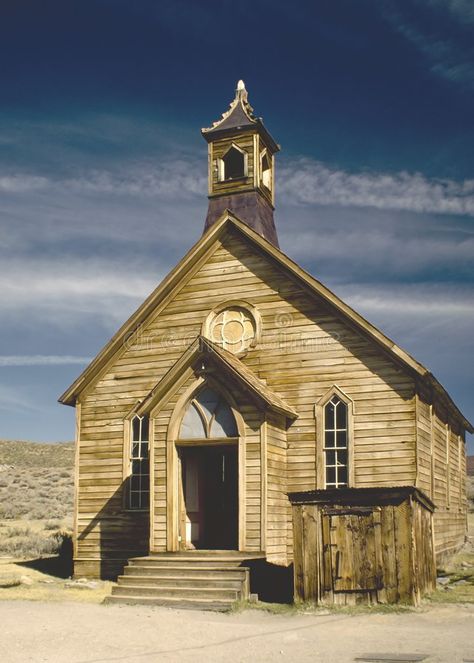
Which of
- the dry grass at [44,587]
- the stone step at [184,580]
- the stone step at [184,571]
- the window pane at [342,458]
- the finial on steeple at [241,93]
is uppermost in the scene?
the finial on steeple at [241,93]

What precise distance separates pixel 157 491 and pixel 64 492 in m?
31.9

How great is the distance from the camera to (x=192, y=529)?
18766 millimetres

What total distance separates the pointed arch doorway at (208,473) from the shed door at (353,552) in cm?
358

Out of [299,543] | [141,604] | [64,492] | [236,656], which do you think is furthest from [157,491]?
[64,492]

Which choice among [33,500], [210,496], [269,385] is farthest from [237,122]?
[33,500]

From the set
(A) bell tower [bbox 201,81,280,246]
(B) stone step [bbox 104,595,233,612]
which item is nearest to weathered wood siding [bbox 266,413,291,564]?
(B) stone step [bbox 104,595,233,612]

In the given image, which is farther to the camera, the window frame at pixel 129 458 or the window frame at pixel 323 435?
the window frame at pixel 129 458

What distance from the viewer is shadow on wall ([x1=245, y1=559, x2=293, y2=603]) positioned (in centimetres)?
1620

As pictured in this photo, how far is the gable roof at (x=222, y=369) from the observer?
17250 millimetres

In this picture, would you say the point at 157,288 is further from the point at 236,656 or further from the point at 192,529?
the point at 236,656

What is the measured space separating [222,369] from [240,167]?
736 cm

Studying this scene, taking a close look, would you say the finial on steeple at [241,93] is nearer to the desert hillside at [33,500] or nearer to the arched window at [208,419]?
the arched window at [208,419]

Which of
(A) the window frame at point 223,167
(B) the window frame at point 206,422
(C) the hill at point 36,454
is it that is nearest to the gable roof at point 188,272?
(A) the window frame at point 223,167

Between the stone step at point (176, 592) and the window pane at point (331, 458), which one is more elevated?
the window pane at point (331, 458)
